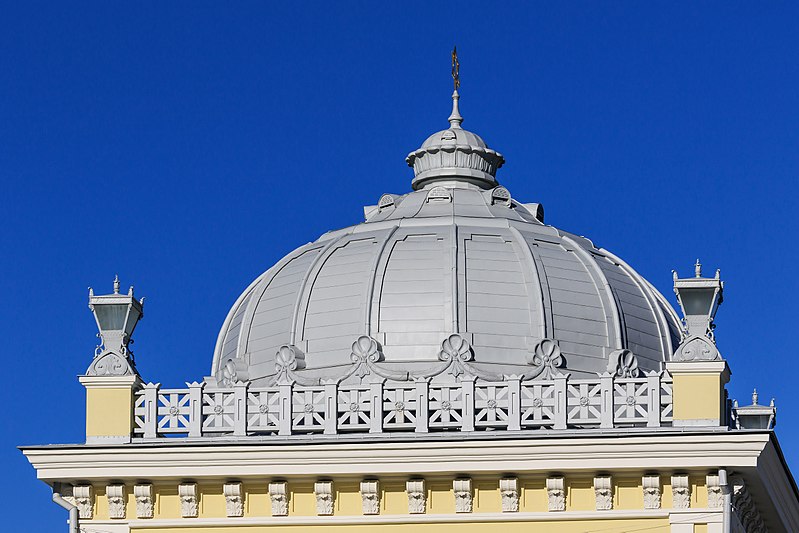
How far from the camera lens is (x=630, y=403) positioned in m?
51.7

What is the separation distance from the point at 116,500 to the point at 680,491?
1106 cm

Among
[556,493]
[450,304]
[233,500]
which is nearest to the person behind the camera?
[556,493]

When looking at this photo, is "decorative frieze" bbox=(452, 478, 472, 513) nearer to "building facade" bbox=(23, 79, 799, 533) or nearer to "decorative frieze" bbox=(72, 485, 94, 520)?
"building facade" bbox=(23, 79, 799, 533)

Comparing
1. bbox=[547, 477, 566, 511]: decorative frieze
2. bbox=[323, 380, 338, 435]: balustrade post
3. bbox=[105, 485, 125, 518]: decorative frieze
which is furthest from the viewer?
bbox=[323, 380, 338, 435]: balustrade post

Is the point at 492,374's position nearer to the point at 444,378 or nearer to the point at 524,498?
the point at 444,378

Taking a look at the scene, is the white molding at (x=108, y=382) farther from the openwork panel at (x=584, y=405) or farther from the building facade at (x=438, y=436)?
the openwork panel at (x=584, y=405)

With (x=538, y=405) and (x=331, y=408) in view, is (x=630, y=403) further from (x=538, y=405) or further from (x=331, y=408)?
(x=331, y=408)

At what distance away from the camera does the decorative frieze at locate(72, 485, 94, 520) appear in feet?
169

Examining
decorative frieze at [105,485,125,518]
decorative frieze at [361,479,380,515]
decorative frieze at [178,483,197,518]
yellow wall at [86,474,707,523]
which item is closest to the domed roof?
yellow wall at [86,474,707,523]

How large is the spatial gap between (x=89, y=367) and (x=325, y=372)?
6.69 m

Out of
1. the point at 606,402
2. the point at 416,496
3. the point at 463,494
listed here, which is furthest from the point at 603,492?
the point at 416,496

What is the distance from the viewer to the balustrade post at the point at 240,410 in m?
52.4

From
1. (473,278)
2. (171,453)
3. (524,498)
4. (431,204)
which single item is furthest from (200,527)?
(431,204)

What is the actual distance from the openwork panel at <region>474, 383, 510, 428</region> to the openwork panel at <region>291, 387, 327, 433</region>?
3078mm
